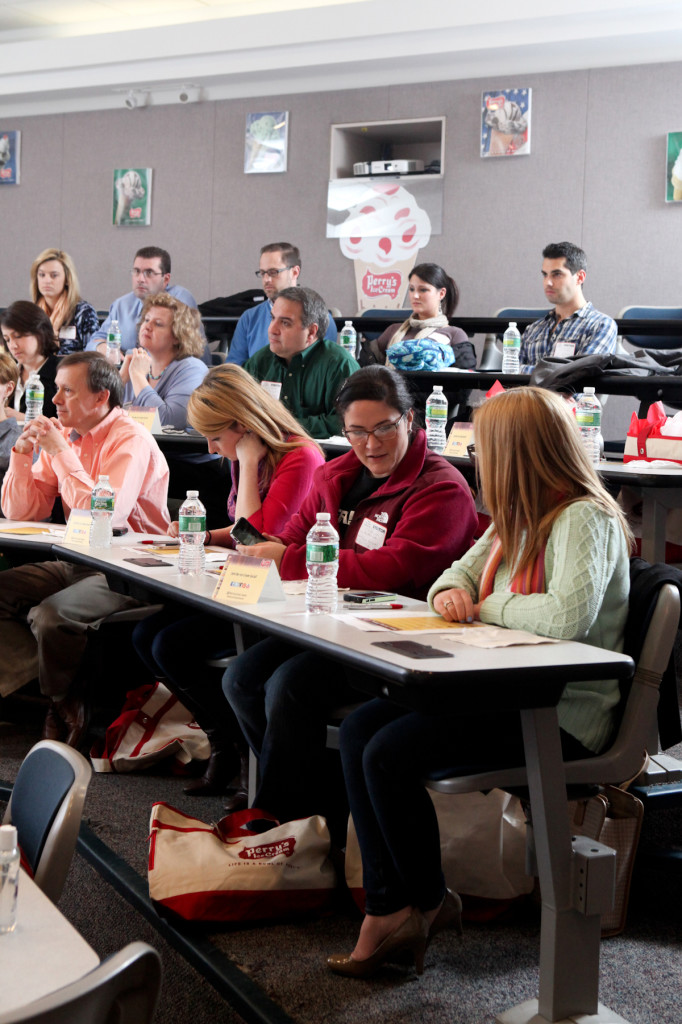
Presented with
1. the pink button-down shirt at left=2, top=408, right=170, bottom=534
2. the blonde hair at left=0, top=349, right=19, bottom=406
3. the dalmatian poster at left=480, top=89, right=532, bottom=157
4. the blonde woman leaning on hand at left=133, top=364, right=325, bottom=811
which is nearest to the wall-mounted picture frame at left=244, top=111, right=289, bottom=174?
the dalmatian poster at left=480, top=89, right=532, bottom=157

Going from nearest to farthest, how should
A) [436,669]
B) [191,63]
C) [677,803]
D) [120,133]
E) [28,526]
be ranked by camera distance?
[436,669]
[677,803]
[28,526]
[191,63]
[120,133]

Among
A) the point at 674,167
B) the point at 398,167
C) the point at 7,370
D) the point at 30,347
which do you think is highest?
the point at 398,167

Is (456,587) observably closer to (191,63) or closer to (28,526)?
(28,526)

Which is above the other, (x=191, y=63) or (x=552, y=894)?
(x=191, y=63)

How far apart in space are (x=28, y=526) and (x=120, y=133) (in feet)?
19.7

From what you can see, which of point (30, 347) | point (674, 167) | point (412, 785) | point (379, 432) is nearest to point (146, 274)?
point (30, 347)

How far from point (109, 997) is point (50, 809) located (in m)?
0.49

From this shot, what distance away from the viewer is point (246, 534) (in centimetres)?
270

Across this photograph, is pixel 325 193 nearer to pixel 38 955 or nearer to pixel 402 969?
pixel 402 969

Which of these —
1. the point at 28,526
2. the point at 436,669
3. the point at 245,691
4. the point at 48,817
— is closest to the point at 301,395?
the point at 28,526

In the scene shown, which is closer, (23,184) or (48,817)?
(48,817)

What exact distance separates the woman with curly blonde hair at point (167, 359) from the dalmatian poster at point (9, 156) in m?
5.03

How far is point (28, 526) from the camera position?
339 centimetres

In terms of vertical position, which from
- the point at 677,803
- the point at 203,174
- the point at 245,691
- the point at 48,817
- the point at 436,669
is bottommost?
the point at 677,803
